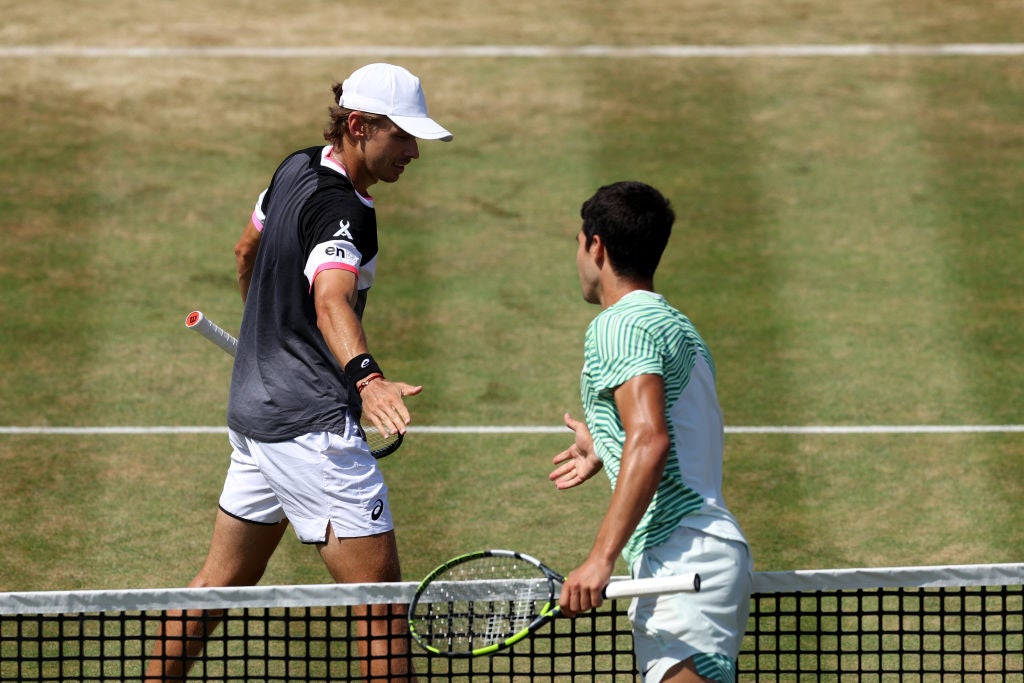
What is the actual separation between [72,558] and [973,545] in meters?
4.55

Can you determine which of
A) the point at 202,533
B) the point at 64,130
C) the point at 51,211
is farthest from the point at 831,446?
the point at 64,130

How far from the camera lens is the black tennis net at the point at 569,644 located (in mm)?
5242

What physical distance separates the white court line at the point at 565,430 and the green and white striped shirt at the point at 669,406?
483 centimetres

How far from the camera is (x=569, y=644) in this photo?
7.21 meters

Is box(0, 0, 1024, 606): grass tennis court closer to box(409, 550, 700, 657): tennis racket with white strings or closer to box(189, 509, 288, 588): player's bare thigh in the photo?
box(189, 509, 288, 588): player's bare thigh

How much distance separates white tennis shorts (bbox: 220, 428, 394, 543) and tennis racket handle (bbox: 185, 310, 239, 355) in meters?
0.80

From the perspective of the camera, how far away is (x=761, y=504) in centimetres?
859

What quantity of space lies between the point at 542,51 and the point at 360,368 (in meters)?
9.92

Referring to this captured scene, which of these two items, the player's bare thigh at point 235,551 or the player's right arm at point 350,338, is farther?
the player's bare thigh at point 235,551

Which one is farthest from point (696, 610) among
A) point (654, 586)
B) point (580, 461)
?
point (580, 461)

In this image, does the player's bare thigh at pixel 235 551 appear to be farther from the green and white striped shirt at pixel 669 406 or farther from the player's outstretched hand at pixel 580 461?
the green and white striped shirt at pixel 669 406

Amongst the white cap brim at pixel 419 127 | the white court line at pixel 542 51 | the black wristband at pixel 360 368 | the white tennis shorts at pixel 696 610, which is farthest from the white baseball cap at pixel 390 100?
the white court line at pixel 542 51

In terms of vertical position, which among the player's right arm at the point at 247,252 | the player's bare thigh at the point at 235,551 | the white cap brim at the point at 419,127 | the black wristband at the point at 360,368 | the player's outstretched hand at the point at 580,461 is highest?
the white cap brim at the point at 419,127

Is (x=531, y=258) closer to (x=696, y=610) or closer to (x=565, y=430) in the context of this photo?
(x=565, y=430)
